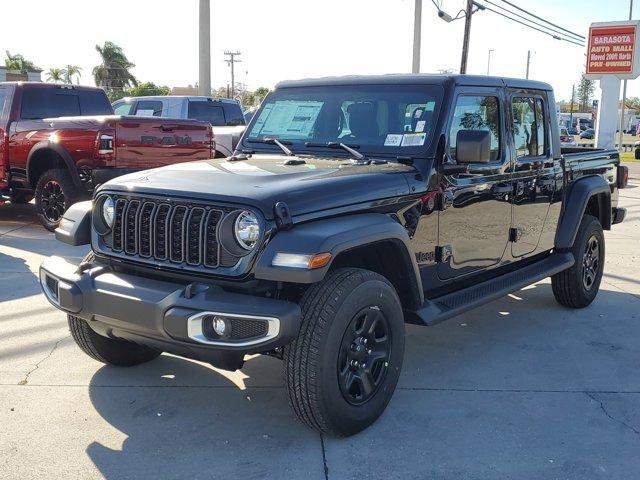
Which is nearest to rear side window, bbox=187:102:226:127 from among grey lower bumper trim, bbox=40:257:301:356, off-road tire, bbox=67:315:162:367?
off-road tire, bbox=67:315:162:367

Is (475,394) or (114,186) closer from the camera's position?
(114,186)

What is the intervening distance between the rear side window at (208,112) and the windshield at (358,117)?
355 inches

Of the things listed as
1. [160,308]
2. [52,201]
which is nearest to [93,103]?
[52,201]

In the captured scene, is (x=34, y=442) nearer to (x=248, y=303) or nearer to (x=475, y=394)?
(x=248, y=303)

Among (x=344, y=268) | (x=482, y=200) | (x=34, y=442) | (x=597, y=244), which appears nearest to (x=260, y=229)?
(x=344, y=268)

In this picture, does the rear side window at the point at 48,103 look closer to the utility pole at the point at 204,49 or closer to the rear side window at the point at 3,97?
the rear side window at the point at 3,97

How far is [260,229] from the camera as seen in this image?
10.3 ft

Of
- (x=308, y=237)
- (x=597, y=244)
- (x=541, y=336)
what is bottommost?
(x=541, y=336)

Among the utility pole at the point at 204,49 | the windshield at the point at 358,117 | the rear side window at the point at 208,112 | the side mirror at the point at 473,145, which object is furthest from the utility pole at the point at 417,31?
the side mirror at the point at 473,145

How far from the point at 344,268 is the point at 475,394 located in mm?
1314

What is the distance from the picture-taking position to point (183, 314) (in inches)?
120

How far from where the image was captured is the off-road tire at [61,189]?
8.55m

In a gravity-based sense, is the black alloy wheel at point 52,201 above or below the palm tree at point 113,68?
below

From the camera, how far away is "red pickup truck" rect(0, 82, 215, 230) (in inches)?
329
